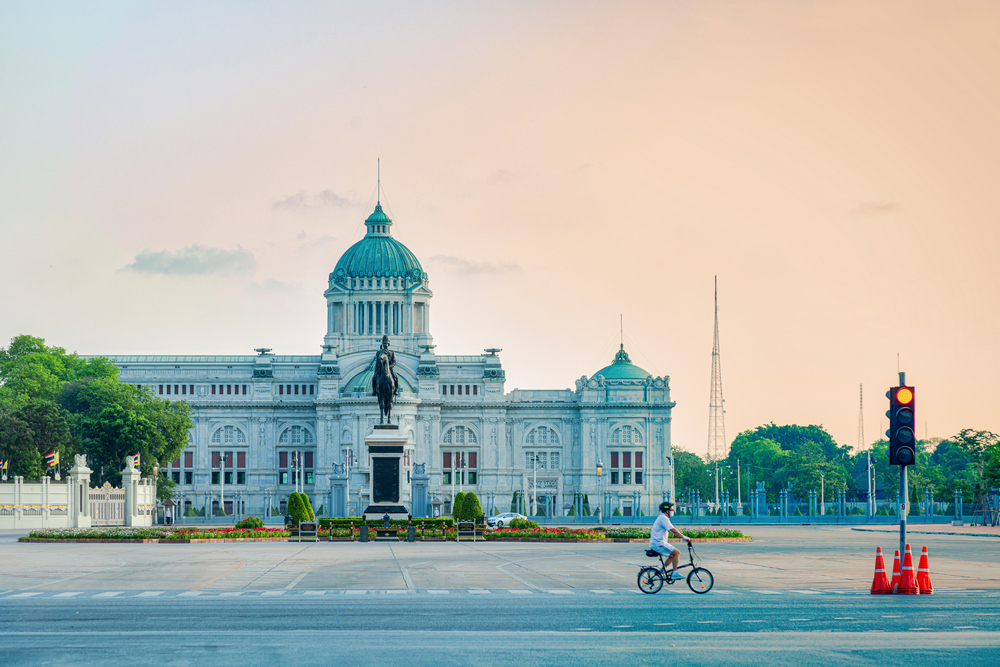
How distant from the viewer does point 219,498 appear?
153625mm

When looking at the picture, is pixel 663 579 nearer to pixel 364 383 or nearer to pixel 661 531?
pixel 661 531

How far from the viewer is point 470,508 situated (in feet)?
Answer: 213

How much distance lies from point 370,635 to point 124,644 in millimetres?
3955

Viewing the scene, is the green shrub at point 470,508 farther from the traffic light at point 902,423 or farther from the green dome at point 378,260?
the green dome at point 378,260

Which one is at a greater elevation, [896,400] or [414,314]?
[414,314]

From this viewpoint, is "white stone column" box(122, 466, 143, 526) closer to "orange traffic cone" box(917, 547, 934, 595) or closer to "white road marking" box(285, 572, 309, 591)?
"white road marking" box(285, 572, 309, 591)

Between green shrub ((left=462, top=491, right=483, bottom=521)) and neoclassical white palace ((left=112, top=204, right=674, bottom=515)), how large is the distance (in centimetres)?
8263

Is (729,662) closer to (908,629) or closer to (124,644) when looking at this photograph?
(908,629)

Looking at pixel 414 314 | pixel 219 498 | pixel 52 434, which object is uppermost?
pixel 414 314

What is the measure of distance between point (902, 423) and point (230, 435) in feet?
444

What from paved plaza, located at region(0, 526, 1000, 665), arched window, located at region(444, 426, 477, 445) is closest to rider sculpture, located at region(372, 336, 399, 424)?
paved plaza, located at region(0, 526, 1000, 665)

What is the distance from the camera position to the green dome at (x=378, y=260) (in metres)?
163

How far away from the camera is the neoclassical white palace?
15150 cm

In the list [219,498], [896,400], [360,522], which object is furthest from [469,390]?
[896,400]
